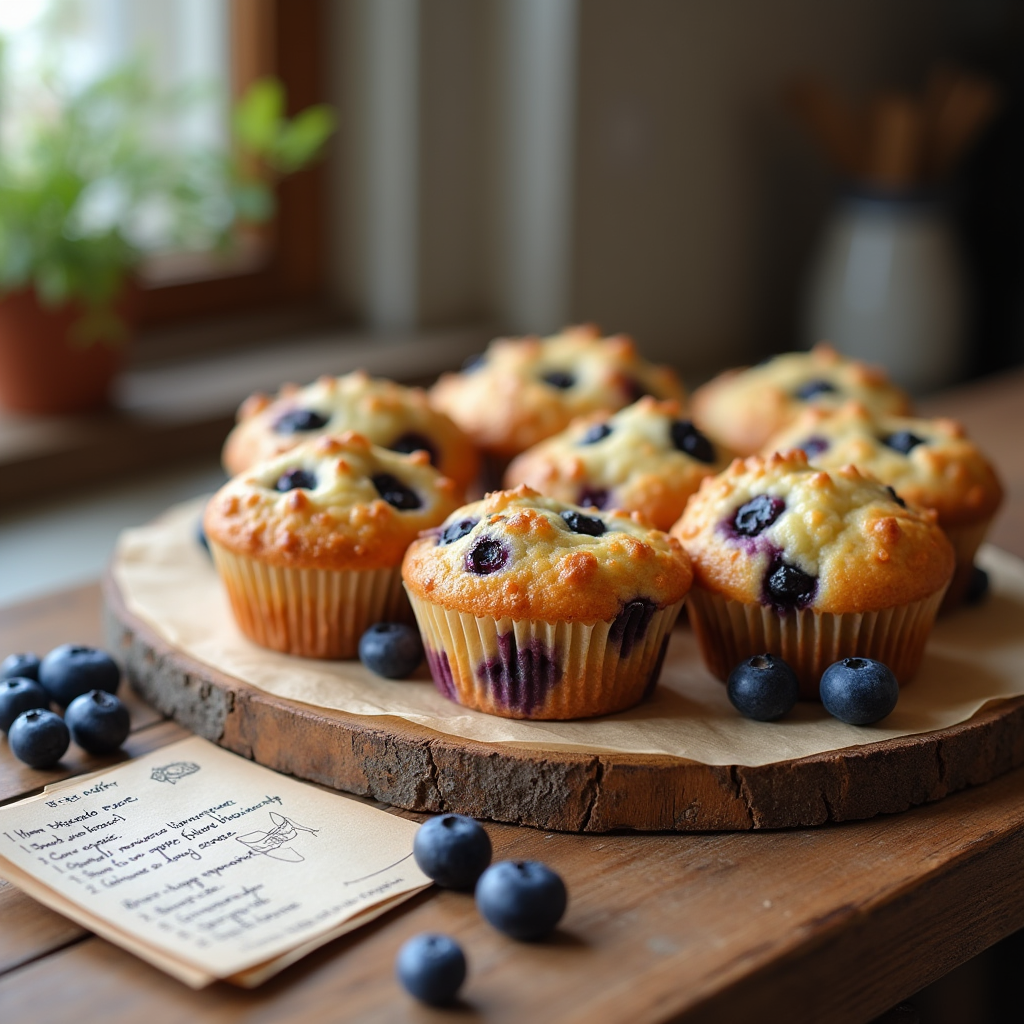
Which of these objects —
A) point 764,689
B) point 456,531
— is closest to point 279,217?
point 456,531

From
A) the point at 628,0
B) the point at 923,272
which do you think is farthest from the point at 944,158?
the point at 628,0

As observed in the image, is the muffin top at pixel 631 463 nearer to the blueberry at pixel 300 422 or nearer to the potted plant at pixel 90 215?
the blueberry at pixel 300 422

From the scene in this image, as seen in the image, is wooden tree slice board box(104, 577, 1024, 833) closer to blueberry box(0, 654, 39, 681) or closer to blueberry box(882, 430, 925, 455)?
blueberry box(0, 654, 39, 681)

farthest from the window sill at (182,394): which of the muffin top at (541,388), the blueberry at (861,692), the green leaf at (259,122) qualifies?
the blueberry at (861,692)

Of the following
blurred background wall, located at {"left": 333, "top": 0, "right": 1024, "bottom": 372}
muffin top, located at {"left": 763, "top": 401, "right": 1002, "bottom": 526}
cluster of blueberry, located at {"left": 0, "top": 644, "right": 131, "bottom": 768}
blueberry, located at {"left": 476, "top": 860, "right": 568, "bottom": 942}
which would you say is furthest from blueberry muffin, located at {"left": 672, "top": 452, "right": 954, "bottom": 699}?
blurred background wall, located at {"left": 333, "top": 0, "right": 1024, "bottom": 372}

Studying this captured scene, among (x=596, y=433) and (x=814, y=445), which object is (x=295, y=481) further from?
(x=814, y=445)

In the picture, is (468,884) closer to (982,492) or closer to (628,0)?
(982,492)

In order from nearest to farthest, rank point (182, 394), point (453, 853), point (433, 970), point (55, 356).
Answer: point (433, 970) → point (453, 853) → point (55, 356) → point (182, 394)
